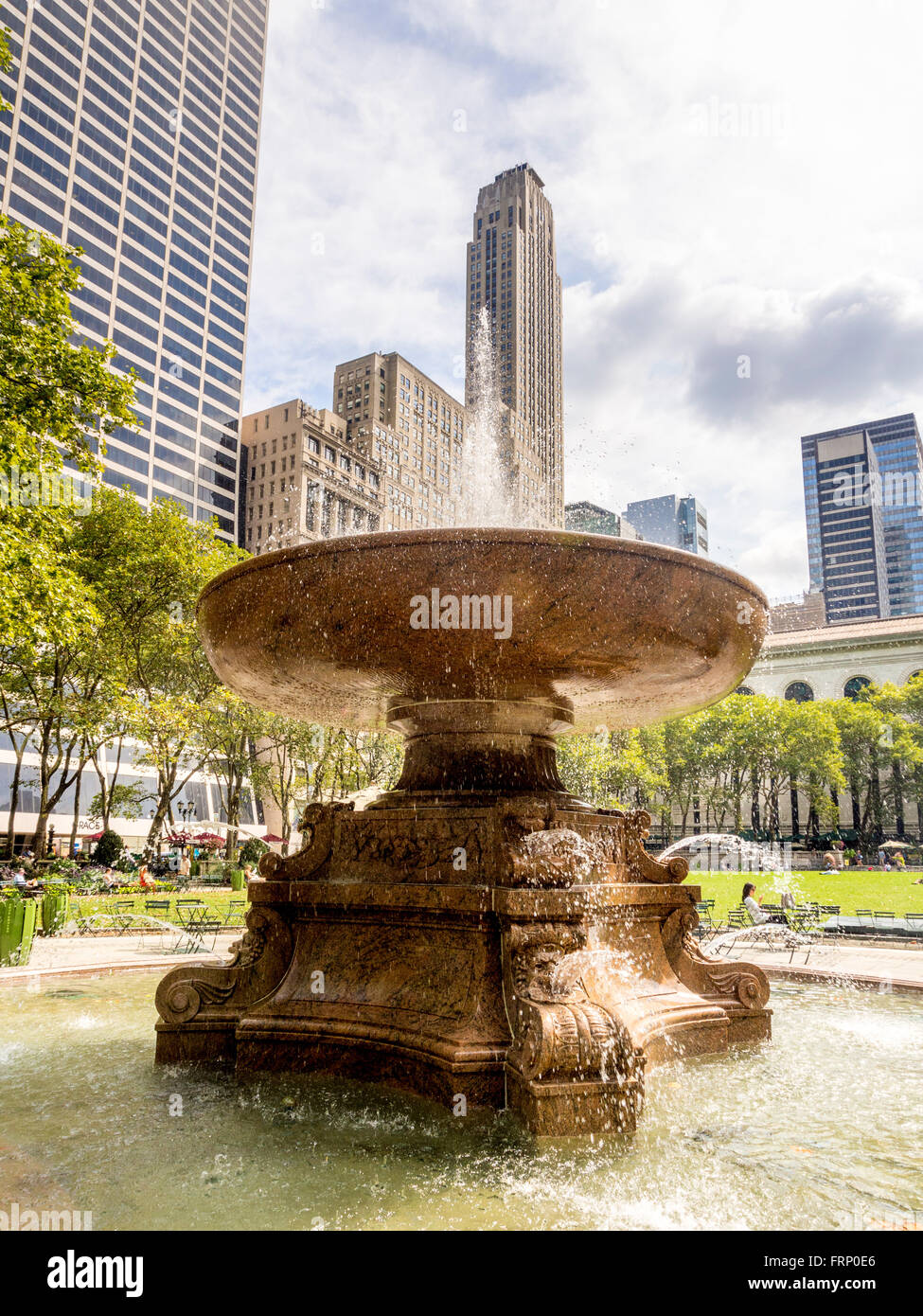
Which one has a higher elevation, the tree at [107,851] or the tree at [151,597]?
the tree at [151,597]

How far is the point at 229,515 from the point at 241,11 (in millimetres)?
66144

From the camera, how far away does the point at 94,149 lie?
237 ft

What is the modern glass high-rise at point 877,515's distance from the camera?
133500 mm

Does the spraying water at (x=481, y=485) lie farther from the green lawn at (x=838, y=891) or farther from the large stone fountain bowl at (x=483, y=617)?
the green lawn at (x=838, y=891)

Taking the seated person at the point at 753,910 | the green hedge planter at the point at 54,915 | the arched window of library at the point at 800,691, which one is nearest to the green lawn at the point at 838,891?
the seated person at the point at 753,910

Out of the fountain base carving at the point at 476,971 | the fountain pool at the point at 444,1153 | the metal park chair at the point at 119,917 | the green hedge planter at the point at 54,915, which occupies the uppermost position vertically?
→ the fountain base carving at the point at 476,971

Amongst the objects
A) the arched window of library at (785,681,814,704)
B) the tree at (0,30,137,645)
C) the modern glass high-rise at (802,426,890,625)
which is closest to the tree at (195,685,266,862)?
the tree at (0,30,137,645)

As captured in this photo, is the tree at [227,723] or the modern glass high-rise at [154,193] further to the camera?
the modern glass high-rise at [154,193]

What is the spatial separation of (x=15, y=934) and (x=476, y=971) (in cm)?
731

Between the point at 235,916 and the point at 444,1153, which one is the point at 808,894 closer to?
the point at 235,916

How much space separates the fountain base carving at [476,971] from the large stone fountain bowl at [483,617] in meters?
0.91
